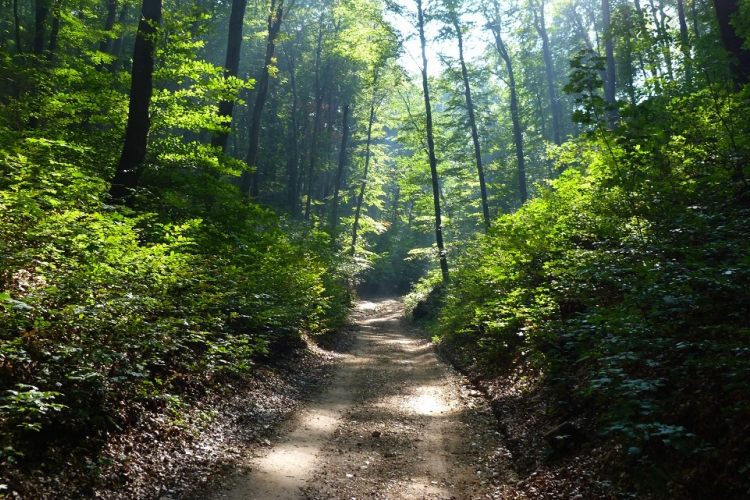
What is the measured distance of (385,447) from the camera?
7.04 m

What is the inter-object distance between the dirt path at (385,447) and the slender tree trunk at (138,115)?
5.79 meters

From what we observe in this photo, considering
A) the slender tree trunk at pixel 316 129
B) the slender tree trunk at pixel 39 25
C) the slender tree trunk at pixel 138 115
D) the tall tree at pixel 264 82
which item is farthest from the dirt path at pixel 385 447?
the slender tree trunk at pixel 316 129

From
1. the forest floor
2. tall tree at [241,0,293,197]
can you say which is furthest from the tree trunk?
tall tree at [241,0,293,197]

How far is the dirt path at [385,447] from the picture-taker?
5.62m

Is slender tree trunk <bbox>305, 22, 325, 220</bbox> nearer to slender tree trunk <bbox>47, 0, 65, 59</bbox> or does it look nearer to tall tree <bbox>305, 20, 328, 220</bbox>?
tall tree <bbox>305, 20, 328, 220</bbox>

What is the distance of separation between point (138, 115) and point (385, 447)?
8.08 meters

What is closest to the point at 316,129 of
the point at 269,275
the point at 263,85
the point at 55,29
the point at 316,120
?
the point at 316,120

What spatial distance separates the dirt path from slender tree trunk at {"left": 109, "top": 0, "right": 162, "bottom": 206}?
5787 millimetres

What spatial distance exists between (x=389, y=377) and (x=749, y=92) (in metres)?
9.23

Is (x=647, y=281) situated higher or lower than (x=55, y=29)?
lower

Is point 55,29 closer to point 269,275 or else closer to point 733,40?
point 269,275

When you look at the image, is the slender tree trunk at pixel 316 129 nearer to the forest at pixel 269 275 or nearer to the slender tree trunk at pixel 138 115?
the forest at pixel 269 275

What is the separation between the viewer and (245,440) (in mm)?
6797

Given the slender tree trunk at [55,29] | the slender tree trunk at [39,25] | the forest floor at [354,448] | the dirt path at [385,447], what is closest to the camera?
the forest floor at [354,448]
